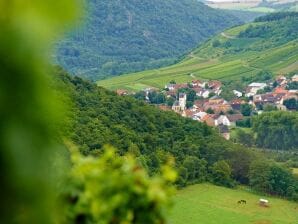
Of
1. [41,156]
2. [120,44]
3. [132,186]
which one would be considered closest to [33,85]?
[41,156]

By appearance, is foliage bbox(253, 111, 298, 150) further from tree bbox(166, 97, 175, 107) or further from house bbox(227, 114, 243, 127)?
tree bbox(166, 97, 175, 107)

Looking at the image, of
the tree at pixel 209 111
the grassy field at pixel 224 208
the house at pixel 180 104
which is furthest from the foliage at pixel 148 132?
the house at pixel 180 104

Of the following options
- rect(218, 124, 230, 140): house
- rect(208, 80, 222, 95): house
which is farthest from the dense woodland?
rect(208, 80, 222, 95): house

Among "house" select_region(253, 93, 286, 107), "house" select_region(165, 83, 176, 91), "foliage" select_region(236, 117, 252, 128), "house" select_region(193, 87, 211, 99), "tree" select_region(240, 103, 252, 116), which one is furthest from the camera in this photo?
"house" select_region(165, 83, 176, 91)

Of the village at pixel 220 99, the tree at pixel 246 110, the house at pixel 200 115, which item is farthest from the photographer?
the tree at pixel 246 110

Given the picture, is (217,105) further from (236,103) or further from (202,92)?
(202,92)

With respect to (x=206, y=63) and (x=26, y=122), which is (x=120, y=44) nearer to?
(x=206, y=63)

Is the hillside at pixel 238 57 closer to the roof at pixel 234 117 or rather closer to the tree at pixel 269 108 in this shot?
the tree at pixel 269 108
